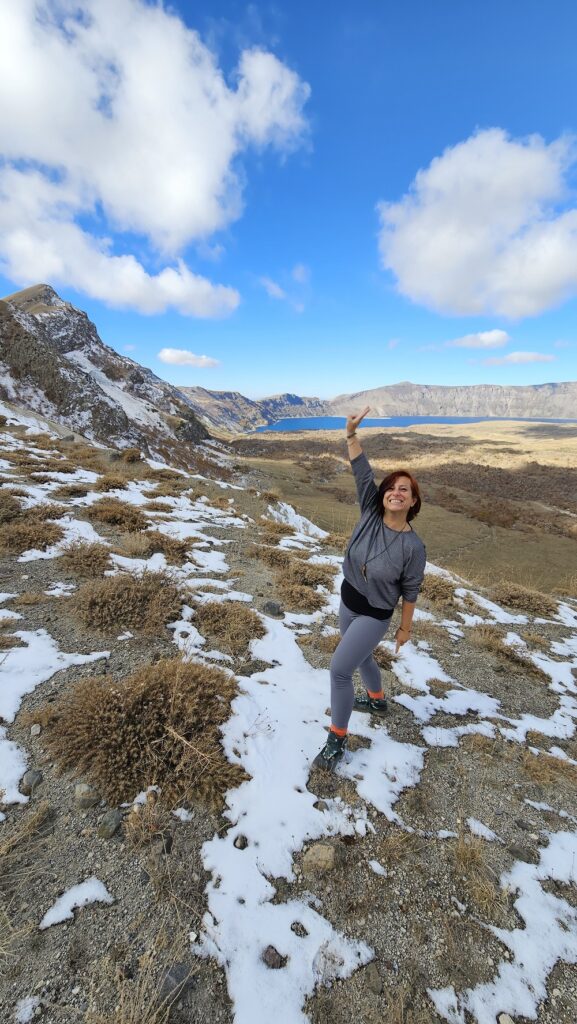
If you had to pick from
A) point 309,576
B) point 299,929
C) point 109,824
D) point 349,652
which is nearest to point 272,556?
point 309,576

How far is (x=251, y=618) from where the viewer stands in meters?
6.04

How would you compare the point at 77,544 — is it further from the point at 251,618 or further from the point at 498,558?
the point at 498,558

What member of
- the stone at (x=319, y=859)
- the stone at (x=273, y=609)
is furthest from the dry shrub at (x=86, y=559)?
the stone at (x=319, y=859)

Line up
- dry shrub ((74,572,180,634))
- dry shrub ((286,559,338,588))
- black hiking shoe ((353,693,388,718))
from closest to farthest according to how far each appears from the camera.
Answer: black hiking shoe ((353,693,388,718)) < dry shrub ((74,572,180,634)) < dry shrub ((286,559,338,588))

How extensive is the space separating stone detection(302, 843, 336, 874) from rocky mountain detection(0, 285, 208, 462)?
28.5 meters

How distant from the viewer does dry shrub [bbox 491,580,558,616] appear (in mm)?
9445

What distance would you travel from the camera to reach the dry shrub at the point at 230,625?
17.8 ft

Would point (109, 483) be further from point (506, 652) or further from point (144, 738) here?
point (506, 652)

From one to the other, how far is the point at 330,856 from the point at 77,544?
21.2ft

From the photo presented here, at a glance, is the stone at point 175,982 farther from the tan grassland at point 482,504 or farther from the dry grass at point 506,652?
the tan grassland at point 482,504

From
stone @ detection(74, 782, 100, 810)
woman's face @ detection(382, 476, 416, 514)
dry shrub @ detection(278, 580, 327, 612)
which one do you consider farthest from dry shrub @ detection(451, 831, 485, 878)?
dry shrub @ detection(278, 580, 327, 612)

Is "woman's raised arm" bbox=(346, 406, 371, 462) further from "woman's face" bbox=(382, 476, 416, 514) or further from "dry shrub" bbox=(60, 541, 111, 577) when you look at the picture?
"dry shrub" bbox=(60, 541, 111, 577)

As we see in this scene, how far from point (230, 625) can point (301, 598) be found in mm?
1989

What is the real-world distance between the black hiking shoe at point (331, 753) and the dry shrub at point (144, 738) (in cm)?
79
